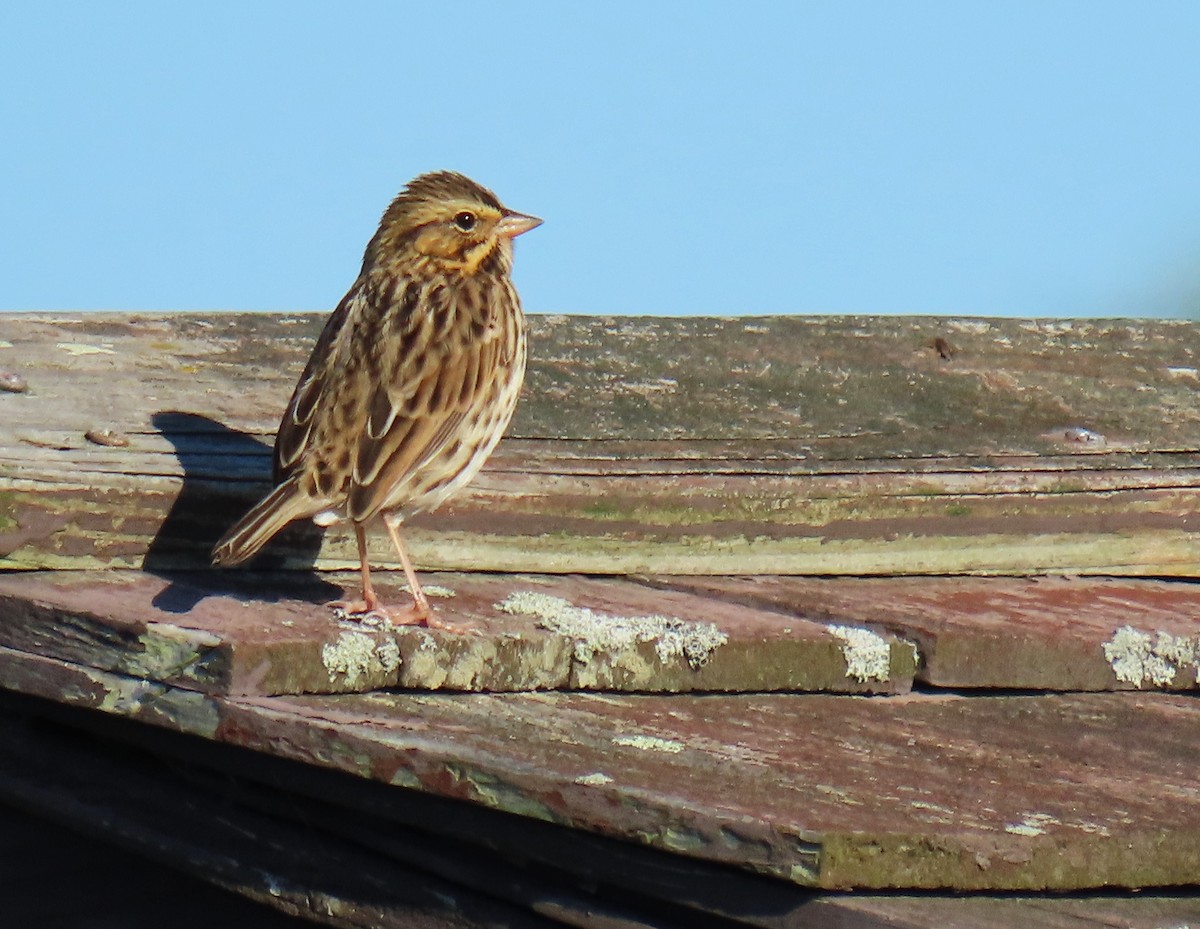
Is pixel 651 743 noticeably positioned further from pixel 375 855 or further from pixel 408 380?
pixel 408 380

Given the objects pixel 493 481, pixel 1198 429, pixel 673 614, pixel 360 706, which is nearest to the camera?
pixel 360 706

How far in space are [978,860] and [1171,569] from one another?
157cm

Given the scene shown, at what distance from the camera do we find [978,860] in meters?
1.74

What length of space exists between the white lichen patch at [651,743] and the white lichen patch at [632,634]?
269mm

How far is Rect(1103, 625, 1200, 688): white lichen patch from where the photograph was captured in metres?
2.60

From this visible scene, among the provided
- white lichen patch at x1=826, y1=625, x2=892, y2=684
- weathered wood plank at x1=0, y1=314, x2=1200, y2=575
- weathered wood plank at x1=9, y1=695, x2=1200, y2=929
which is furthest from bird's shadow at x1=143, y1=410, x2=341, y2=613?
white lichen patch at x1=826, y1=625, x2=892, y2=684

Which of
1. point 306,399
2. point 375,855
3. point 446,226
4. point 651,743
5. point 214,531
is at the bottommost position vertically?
point 375,855

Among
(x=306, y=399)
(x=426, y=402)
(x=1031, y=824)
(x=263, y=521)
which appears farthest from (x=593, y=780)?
(x=426, y=402)

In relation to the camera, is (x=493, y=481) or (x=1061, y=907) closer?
(x=1061, y=907)

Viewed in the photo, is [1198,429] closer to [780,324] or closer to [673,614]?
[780,324]

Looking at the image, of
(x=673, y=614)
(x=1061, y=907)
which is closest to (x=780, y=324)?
(x=673, y=614)

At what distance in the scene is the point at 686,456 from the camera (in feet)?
9.91

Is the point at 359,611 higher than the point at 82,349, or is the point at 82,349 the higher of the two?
the point at 82,349

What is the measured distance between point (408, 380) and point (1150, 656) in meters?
1.68
